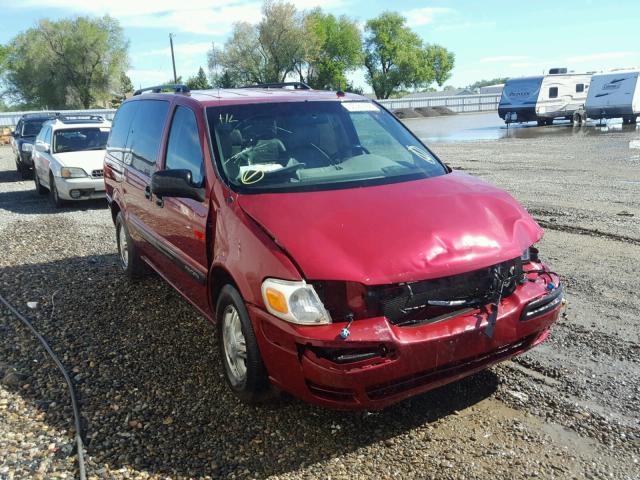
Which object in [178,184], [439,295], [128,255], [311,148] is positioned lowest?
[128,255]

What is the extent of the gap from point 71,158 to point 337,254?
1025 cm

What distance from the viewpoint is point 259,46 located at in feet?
245

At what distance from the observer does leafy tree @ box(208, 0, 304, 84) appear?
7406 cm

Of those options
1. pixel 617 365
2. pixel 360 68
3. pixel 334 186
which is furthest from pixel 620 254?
pixel 360 68

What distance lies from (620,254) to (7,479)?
20.0 ft

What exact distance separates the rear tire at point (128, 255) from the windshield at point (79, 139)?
647cm

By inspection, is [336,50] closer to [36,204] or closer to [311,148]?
[36,204]

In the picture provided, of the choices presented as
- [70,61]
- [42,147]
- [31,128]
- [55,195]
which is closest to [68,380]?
[55,195]

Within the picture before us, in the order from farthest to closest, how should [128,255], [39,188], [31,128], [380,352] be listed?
[31,128] < [39,188] < [128,255] < [380,352]

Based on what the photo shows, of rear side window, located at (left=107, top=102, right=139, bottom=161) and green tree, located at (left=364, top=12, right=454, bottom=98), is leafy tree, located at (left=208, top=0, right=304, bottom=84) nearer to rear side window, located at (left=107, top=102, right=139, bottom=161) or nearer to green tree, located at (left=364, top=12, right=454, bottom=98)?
green tree, located at (left=364, top=12, right=454, bottom=98)

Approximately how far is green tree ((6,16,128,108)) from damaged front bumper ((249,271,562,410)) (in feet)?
230

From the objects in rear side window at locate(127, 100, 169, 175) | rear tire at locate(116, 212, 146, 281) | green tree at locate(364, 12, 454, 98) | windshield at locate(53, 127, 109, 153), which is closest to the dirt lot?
rear tire at locate(116, 212, 146, 281)

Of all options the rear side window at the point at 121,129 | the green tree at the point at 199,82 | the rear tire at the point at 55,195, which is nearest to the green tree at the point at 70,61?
the green tree at the point at 199,82

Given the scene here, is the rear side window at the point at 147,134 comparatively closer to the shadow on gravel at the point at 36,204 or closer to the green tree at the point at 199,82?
the shadow on gravel at the point at 36,204
